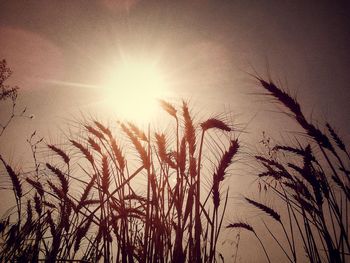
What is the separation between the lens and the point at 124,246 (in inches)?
68.5

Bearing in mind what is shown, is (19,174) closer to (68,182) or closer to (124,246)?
(68,182)

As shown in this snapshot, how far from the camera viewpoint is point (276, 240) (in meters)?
2.94

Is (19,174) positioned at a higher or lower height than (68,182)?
higher

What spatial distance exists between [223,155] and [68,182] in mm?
1966

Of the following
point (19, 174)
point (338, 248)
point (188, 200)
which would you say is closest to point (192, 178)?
point (188, 200)

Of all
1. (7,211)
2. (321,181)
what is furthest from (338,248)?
(7,211)

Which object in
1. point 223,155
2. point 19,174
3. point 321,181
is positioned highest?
point 19,174

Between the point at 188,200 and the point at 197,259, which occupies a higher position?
the point at 188,200

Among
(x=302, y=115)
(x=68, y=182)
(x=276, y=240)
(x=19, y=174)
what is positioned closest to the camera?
(x=302, y=115)

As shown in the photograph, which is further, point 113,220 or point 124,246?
point 113,220

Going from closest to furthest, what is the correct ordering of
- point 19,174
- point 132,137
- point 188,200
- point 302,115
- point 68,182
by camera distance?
1. point 188,200
2. point 302,115
3. point 132,137
4. point 68,182
5. point 19,174

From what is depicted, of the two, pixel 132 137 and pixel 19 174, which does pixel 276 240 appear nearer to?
pixel 132 137

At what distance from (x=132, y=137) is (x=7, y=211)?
225cm

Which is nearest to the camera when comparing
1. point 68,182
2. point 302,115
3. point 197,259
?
point 197,259
